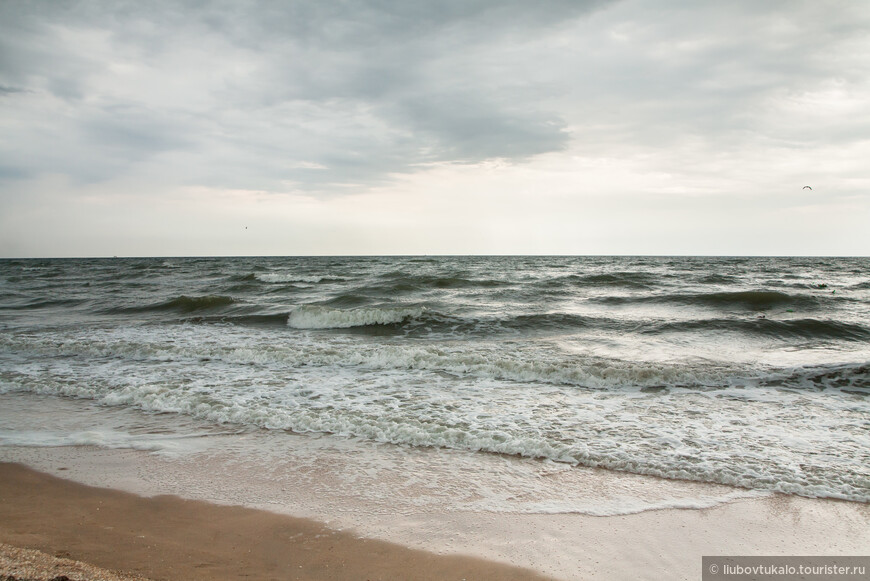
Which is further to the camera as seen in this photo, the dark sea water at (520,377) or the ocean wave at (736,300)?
the ocean wave at (736,300)

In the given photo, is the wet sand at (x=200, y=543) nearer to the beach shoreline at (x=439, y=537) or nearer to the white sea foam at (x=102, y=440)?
the beach shoreline at (x=439, y=537)

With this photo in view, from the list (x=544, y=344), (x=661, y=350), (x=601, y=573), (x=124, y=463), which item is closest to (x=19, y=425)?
(x=124, y=463)

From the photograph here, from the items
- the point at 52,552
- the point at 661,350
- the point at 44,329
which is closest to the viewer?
the point at 52,552

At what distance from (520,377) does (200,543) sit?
549 cm

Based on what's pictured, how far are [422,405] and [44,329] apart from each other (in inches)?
478

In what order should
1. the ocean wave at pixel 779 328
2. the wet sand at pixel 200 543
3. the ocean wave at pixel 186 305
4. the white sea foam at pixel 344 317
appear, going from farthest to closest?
1. the ocean wave at pixel 186 305
2. the white sea foam at pixel 344 317
3. the ocean wave at pixel 779 328
4. the wet sand at pixel 200 543

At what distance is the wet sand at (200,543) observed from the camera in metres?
2.81

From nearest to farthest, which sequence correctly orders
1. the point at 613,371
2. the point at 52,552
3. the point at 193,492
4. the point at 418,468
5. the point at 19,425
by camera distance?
1. the point at 52,552
2. the point at 193,492
3. the point at 418,468
4. the point at 19,425
5. the point at 613,371

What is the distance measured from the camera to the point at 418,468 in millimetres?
4383

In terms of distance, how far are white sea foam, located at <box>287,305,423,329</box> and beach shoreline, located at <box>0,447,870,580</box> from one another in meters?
9.74

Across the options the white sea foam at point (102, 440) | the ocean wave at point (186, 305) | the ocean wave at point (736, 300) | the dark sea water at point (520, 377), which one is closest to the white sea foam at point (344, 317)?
the dark sea water at point (520, 377)

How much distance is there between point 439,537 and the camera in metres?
3.23

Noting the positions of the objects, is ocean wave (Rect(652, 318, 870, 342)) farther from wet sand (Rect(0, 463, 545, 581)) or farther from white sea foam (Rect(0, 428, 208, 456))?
white sea foam (Rect(0, 428, 208, 456))

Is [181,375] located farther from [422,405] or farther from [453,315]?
[453,315]
